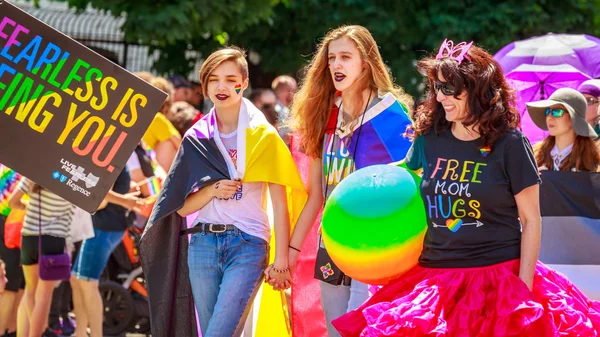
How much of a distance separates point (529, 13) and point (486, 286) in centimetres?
1109

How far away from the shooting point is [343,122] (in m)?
5.93

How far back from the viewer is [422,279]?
4816 millimetres

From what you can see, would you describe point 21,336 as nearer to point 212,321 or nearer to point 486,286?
point 212,321

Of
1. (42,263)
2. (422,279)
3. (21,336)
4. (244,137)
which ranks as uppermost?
(244,137)

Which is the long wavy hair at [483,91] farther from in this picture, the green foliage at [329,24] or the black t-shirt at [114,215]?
the green foliage at [329,24]

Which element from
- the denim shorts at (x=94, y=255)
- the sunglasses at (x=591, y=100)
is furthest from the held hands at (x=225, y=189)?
the sunglasses at (x=591, y=100)

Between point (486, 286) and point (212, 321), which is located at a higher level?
point (486, 286)

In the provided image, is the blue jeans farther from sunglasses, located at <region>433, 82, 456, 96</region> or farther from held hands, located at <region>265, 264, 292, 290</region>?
sunglasses, located at <region>433, 82, 456, 96</region>

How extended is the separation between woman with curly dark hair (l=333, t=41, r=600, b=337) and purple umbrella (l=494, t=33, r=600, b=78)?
14.3ft

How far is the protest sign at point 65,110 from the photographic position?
19.5 ft

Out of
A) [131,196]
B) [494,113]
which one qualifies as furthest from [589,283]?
[131,196]

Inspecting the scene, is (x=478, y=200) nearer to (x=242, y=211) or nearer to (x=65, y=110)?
(x=242, y=211)

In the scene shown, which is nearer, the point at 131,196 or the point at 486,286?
the point at 486,286

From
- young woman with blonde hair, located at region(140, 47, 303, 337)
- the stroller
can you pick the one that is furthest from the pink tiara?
the stroller
